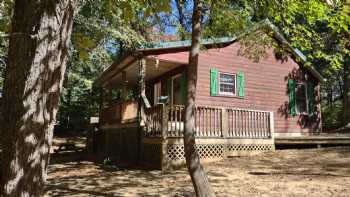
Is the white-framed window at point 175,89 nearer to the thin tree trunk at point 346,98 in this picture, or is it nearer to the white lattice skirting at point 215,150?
the white lattice skirting at point 215,150

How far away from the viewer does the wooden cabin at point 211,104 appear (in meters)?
11.7

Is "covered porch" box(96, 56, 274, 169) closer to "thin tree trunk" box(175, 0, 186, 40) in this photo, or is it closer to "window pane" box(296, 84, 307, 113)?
"thin tree trunk" box(175, 0, 186, 40)

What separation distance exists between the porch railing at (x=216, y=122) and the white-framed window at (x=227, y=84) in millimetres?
2252

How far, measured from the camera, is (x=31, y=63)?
224cm

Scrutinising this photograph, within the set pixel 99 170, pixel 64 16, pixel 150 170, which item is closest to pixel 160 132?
pixel 150 170

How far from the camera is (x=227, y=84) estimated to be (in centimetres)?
1522

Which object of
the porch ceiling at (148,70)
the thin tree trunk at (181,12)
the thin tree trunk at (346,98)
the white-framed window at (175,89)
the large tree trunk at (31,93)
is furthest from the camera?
the thin tree trunk at (346,98)

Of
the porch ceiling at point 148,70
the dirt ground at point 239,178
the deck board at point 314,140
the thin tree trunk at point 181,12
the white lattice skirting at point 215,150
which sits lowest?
the dirt ground at point 239,178

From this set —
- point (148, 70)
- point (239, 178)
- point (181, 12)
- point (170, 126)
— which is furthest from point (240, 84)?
point (239, 178)

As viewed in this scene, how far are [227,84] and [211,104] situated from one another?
140cm

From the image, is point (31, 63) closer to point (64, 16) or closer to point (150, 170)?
point (64, 16)

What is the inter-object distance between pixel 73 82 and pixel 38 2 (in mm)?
28529

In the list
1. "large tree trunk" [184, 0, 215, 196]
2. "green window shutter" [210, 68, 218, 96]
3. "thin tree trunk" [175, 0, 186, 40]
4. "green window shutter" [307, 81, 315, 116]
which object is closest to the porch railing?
"green window shutter" [210, 68, 218, 96]

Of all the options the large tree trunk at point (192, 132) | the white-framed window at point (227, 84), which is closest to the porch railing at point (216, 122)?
the white-framed window at point (227, 84)
